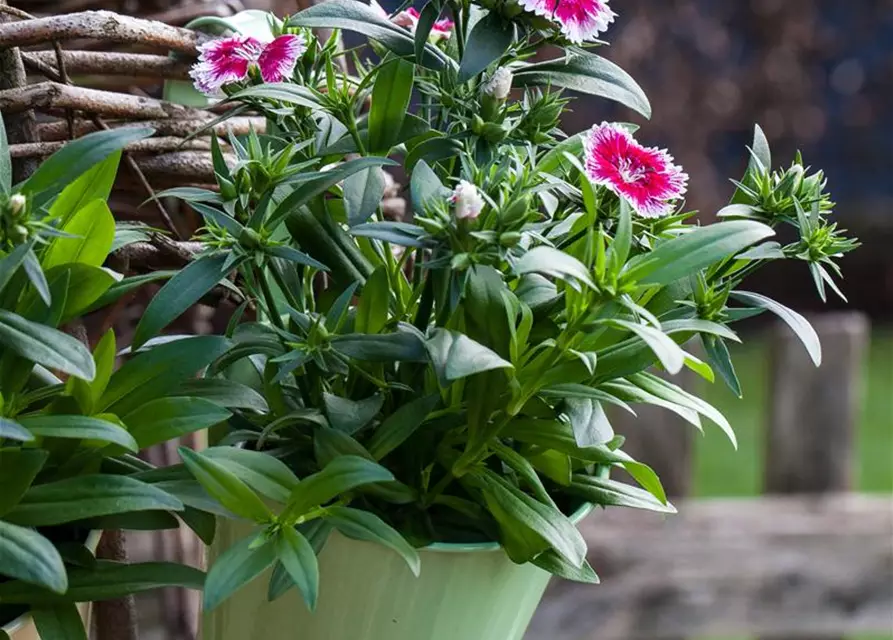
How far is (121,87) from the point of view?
30.9 inches

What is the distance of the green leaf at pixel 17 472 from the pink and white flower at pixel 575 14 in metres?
0.25

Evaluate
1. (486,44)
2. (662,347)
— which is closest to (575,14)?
(486,44)

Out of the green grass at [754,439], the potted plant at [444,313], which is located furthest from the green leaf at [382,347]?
the green grass at [754,439]

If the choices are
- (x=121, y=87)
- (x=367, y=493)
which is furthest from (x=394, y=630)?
(x=121, y=87)

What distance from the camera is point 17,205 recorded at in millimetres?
430

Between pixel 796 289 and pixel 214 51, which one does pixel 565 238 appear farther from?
pixel 796 289

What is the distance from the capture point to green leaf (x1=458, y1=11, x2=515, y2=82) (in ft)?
1.50

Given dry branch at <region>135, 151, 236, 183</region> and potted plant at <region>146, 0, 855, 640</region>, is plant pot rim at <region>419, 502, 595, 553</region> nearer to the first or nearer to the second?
potted plant at <region>146, 0, 855, 640</region>

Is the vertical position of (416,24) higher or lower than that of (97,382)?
higher

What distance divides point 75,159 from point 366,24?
0.14m

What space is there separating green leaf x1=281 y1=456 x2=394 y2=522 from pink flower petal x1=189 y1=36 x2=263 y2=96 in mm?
180

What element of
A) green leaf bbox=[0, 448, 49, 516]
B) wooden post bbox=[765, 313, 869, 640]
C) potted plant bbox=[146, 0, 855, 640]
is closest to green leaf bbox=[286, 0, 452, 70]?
potted plant bbox=[146, 0, 855, 640]

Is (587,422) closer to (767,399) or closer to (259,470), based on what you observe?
(259,470)

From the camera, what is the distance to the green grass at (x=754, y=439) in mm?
2807
